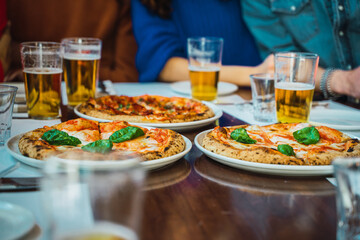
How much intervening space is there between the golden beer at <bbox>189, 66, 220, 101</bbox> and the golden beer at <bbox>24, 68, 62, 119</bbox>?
700 millimetres

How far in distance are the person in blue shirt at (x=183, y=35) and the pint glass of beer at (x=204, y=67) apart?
21.7 inches

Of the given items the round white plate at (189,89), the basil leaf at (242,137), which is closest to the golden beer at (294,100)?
the basil leaf at (242,137)

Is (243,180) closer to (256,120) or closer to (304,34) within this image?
(256,120)

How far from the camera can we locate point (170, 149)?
3.54 ft

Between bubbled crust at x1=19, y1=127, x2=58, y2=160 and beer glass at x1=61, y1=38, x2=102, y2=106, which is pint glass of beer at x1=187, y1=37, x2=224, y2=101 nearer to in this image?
beer glass at x1=61, y1=38, x2=102, y2=106

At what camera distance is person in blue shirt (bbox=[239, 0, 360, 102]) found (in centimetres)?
277

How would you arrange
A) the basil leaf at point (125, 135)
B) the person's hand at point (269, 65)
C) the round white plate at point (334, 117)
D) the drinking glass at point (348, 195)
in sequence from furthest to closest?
the person's hand at point (269, 65), the round white plate at point (334, 117), the basil leaf at point (125, 135), the drinking glass at point (348, 195)

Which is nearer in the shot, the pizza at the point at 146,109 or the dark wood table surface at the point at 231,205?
the dark wood table surface at the point at 231,205

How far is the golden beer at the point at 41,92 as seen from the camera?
1562 mm

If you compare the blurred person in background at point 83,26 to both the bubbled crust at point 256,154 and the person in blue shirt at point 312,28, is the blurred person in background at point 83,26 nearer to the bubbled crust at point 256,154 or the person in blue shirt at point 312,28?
the person in blue shirt at point 312,28

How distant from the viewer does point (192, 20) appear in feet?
10.7

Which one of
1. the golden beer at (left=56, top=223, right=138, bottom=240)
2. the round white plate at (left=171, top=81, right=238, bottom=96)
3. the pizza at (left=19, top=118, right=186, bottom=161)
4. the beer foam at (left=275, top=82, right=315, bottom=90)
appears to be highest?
the beer foam at (left=275, top=82, right=315, bottom=90)

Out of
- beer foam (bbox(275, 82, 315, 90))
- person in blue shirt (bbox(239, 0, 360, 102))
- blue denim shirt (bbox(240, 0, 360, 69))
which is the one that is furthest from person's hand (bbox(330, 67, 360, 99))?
beer foam (bbox(275, 82, 315, 90))

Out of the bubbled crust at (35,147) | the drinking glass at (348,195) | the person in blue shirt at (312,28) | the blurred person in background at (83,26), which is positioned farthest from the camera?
the blurred person in background at (83,26)
